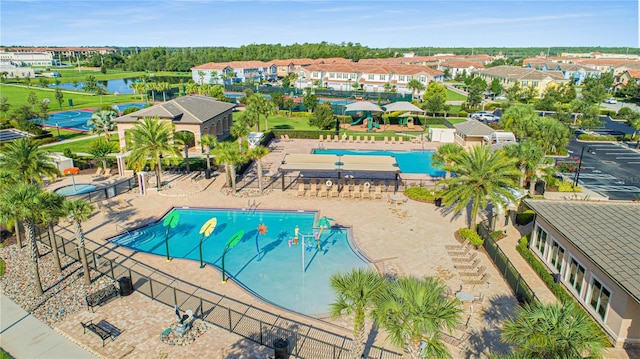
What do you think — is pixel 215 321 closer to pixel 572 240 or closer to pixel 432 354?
pixel 432 354

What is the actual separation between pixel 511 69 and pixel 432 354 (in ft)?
382

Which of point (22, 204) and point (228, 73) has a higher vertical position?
point (228, 73)

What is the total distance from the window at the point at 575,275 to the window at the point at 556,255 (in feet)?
3.19

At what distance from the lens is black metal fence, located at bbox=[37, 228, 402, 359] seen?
1584 cm

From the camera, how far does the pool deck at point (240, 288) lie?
53.8 ft

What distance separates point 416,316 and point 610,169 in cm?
3994

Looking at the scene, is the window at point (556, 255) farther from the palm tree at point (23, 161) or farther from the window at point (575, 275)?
the palm tree at point (23, 161)

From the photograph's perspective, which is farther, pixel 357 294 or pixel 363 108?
pixel 363 108

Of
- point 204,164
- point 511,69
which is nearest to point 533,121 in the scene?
point 204,164

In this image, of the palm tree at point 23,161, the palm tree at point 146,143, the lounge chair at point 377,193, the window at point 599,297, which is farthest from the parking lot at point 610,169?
the palm tree at point 23,161

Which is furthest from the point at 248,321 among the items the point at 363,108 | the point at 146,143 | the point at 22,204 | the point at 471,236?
the point at 363,108

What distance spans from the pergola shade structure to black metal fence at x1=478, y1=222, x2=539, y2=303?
9.83m

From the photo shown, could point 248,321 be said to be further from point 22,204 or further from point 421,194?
point 421,194

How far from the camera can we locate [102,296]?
1892cm
